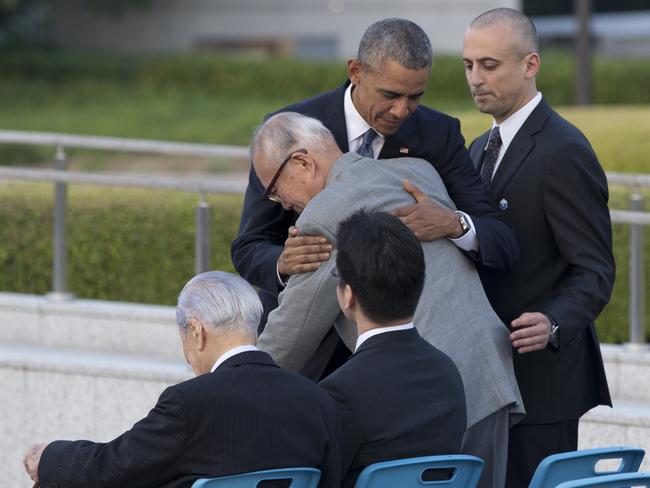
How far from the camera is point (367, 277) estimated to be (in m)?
3.22

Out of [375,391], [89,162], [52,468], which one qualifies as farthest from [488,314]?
[89,162]

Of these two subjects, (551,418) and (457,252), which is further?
(551,418)

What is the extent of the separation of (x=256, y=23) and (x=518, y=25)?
74.1ft

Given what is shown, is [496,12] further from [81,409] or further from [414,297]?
[81,409]

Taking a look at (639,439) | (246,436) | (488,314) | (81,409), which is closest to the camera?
(246,436)

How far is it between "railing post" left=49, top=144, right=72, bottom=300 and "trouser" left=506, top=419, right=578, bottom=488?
338 cm

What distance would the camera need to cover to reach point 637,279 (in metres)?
5.78

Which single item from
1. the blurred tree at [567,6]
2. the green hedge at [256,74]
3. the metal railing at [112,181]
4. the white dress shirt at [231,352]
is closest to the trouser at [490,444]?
the white dress shirt at [231,352]

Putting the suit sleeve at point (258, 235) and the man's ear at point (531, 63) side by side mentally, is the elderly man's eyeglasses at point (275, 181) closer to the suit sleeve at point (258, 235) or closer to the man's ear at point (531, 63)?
the suit sleeve at point (258, 235)

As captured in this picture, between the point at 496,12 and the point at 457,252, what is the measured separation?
0.81 m

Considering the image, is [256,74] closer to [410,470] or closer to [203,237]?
[203,237]

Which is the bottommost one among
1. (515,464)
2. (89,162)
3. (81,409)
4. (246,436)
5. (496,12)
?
(89,162)

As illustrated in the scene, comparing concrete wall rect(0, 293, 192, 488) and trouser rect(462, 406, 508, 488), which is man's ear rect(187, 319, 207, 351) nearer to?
trouser rect(462, 406, 508, 488)

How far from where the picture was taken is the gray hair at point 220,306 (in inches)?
131
